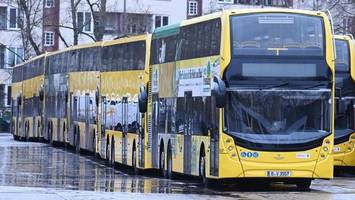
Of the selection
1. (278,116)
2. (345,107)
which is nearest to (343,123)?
(345,107)

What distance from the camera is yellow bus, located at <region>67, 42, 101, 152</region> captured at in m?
38.1

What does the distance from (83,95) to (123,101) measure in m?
9.12

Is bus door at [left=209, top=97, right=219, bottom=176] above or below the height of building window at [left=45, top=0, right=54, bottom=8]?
below

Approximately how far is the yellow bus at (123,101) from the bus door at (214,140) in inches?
251

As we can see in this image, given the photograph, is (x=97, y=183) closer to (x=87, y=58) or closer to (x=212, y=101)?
(x=212, y=101)

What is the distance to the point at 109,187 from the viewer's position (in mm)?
23062

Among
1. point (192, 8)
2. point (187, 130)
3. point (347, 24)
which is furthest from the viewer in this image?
point (192, 8)

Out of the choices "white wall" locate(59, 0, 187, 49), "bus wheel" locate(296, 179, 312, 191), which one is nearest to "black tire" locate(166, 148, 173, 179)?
"bus wheel" locate(296, 179, 312, 191)

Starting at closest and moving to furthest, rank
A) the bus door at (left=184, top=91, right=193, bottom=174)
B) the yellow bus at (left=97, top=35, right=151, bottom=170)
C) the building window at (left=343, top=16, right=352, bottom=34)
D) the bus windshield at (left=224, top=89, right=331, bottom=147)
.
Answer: the bus windshield at (left=224, top=89, right=331, bottom=147) → the bus door at (left=184, top=91, right=193, bottom=174) → the yellow bus at (left=97, top=35, right=151, bottom=170) → the building window at (left=343, top=16, right=352, bottom=34)

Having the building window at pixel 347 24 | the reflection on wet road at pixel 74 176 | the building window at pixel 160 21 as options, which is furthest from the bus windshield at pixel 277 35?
the building window at pixel 160 21

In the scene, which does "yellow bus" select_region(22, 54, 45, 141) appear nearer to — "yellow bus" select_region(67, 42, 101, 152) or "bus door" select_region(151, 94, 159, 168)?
"yellow bus" select_region(67, 42, 101, 152)

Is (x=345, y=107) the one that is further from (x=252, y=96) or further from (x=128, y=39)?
(x=252, y=96)

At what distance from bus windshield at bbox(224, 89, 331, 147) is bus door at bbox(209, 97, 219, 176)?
0.32m

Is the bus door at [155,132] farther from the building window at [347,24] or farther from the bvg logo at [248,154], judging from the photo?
the building window at [347,24]
